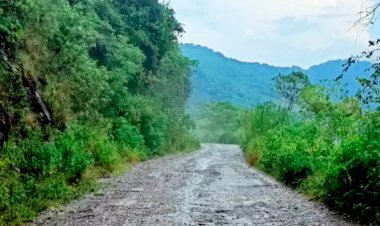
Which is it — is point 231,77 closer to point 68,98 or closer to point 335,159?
point 68,98

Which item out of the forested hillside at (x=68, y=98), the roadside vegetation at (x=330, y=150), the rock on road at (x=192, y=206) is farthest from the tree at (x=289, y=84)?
the rock on road at (x=192, y=206)

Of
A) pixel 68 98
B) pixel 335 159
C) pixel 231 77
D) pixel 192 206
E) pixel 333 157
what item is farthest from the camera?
pixel 231 77

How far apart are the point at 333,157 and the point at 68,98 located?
1117cm

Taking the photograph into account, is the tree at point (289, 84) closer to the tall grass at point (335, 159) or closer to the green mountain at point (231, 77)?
the tall grass at point (335, 159)

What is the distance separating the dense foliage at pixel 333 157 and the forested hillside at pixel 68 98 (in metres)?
6.82

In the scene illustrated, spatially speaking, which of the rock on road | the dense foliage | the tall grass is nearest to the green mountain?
the dense foliage

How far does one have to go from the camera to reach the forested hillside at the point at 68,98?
44.1 feet

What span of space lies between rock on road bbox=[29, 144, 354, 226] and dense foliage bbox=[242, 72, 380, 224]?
480mm

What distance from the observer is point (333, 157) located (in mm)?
12836

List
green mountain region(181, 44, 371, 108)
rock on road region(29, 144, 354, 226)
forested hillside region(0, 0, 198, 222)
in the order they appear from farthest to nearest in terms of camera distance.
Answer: green mountain region(181, 44, 371, 108) < forested hillside region(0, 0, 198, 222) < rock on road region(29, 144, 354, 226)

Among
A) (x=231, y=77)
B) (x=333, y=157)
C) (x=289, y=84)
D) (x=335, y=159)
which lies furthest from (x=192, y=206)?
(x=231, y=77)

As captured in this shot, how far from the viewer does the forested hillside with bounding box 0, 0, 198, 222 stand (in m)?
13.5

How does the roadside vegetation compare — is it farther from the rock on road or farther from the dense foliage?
the rock on road

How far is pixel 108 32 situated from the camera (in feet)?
94.2
